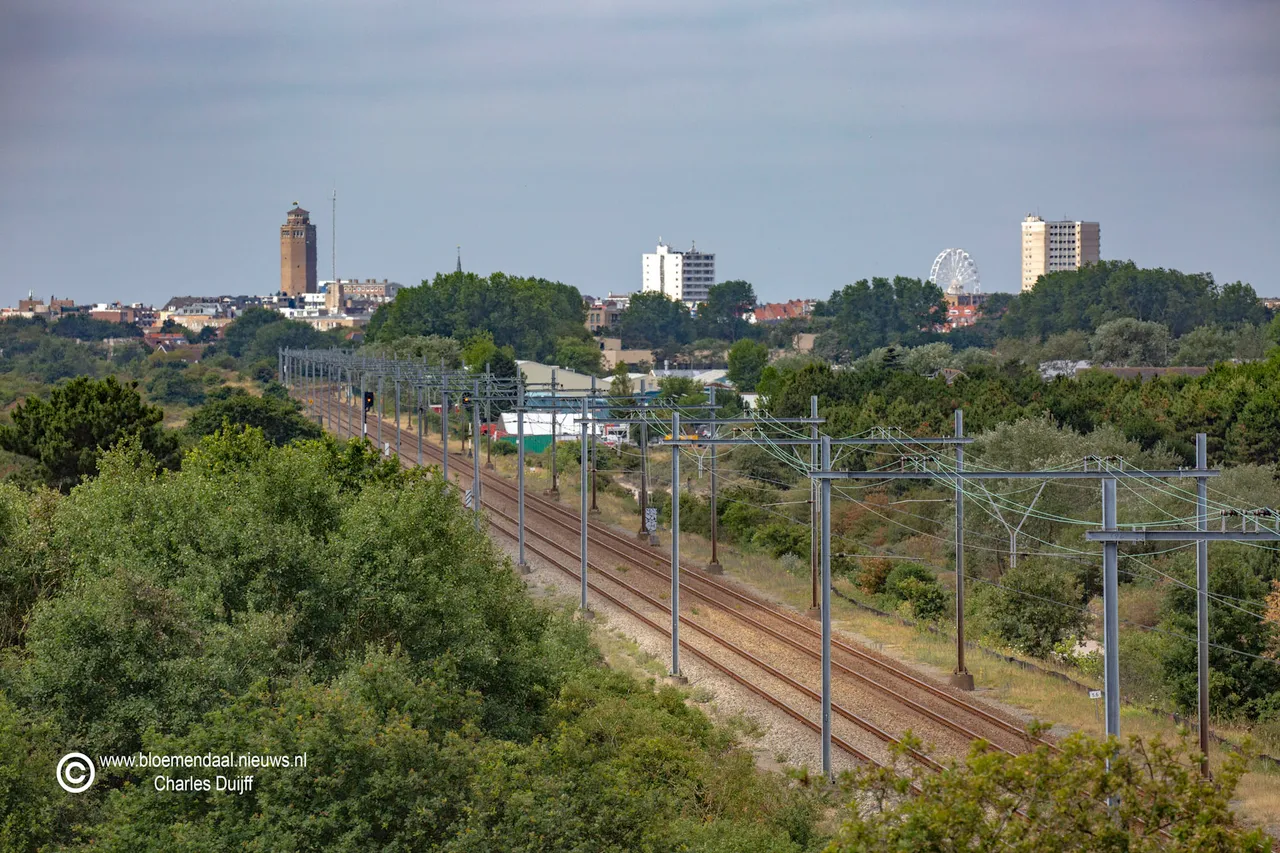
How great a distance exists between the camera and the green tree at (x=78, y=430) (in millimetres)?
41625

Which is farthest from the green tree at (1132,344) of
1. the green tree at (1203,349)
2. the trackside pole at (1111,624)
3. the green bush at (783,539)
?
the trackside pole at (1111,624)

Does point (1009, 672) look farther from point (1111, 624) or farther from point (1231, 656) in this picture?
point (1111, 624)

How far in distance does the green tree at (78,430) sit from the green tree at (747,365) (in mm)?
84258

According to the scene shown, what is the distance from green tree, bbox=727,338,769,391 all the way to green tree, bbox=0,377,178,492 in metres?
84.3

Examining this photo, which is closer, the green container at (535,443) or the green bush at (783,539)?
the green bush at (783,539)

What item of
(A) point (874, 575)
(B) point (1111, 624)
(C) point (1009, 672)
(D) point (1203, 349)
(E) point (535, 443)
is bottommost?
(C) point (1009, 672)

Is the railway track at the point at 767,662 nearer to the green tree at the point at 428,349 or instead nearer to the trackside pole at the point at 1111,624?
the trackside pole at the point at 1111,624

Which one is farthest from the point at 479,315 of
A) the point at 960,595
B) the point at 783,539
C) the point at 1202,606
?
the point at 1202,606

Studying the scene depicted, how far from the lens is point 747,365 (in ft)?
428

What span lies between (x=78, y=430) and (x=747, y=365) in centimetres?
9251

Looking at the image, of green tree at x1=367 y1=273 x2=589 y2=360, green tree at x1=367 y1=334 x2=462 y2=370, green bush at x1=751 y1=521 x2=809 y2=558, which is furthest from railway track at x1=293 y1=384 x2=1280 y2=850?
green tree at x1=367 y1=273 x2=589 y2=360

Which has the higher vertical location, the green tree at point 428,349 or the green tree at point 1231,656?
the green tree at point 428,349

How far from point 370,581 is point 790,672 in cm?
1089

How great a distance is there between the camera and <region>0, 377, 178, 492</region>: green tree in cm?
4162
